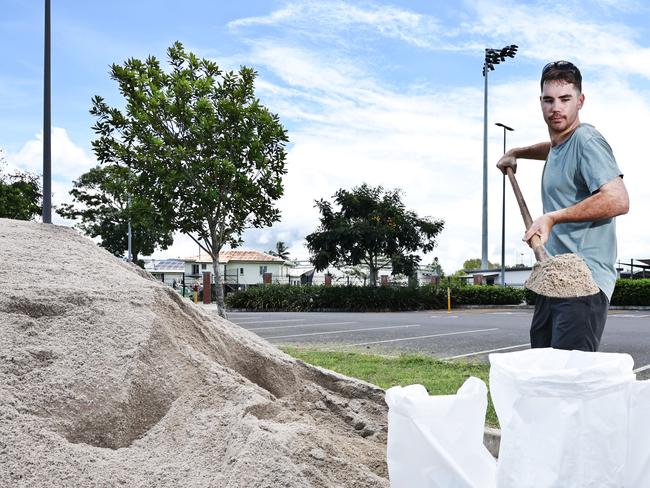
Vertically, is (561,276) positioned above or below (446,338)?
above

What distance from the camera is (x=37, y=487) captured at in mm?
3023

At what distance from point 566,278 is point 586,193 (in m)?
0.42

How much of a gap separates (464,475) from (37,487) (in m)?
1.93

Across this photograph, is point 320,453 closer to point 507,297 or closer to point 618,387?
point 618,387

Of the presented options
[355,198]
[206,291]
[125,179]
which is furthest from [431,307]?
[125,179]

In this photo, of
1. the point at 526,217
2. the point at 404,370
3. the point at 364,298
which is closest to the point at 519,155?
the point at 526,217

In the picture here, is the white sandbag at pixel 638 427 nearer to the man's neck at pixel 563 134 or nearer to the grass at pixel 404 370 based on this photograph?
the man's neck at pixel 563 134

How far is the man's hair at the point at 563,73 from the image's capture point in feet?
9.49

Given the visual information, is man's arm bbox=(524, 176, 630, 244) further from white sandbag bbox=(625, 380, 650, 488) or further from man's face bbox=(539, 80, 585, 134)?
white sandbag bbox=(625, 380, 650, 488)

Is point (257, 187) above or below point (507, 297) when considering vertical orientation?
above

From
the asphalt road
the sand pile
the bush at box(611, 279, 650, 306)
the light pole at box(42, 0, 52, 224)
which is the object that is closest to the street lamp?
the bush at box(611, 279, 650, 306)

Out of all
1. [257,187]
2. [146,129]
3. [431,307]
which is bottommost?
[431,307]

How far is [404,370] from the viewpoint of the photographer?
7.20m

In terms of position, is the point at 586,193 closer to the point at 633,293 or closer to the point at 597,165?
the point at 597,165
